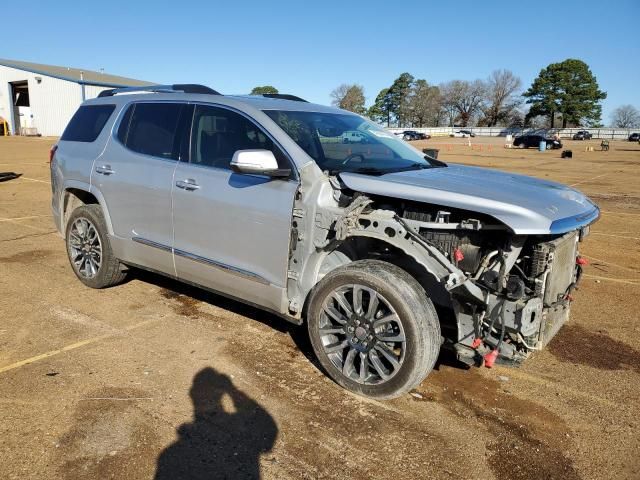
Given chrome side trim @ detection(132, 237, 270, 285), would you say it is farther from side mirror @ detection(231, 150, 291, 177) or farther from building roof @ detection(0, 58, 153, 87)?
building roof @ detection(0, 58, 153, 87)

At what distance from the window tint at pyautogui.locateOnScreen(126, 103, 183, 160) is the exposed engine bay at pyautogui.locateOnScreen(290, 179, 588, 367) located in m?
1.70

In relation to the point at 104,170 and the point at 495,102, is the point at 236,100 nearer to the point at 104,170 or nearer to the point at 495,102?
the point at 104,170

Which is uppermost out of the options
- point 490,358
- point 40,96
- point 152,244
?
point 40,96

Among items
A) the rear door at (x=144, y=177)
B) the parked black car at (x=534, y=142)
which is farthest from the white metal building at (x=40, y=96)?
the rear door at (x=144, y=177)

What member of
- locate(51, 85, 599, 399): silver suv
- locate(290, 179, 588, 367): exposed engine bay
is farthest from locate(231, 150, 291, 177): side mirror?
locate(290, 179, 588, 367): exposed engine bay

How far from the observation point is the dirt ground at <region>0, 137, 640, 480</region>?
2.87 m

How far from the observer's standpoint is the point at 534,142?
173 ft

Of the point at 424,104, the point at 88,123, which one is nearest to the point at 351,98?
the point at 424,104

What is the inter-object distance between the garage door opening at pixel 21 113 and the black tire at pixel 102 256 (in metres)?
51.9

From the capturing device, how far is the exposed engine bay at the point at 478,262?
10.3 feet

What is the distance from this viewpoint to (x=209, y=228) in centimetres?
412

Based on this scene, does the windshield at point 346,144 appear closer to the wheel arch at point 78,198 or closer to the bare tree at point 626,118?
the wheel arch at point 78,198

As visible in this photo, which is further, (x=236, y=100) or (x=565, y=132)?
(x=565, y=132)

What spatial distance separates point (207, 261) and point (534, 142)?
5430 cm
